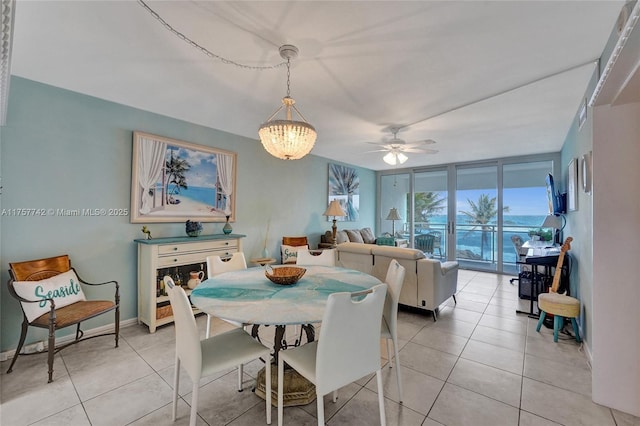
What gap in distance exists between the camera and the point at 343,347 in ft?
4.69

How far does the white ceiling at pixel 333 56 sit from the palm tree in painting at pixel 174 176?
0.58 meters

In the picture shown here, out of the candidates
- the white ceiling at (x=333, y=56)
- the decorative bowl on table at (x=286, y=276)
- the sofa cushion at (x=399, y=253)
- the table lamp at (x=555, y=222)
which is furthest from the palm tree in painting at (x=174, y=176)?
the table lamp at (x=555, y=222)

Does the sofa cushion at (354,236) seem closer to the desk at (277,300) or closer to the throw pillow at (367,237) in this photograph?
the throw pillow at (367,237)

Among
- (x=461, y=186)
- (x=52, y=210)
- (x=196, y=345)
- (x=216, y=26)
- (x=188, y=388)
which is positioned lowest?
(x=188, y=388)

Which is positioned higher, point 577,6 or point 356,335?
point 577,6

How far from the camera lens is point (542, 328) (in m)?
3.06

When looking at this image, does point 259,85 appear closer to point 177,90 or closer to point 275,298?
point 177,90

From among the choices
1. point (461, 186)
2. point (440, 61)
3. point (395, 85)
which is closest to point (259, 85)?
point (395, 85)

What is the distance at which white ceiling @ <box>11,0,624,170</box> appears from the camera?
1.66 metres

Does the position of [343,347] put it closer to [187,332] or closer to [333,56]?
[187,332]

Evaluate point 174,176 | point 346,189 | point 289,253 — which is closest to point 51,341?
point 174,176

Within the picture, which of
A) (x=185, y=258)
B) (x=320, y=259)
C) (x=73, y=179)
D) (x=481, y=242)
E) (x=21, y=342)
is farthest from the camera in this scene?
(x=481, y=242)

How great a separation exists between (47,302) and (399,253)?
350 centimetres

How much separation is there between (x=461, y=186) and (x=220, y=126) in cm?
550
